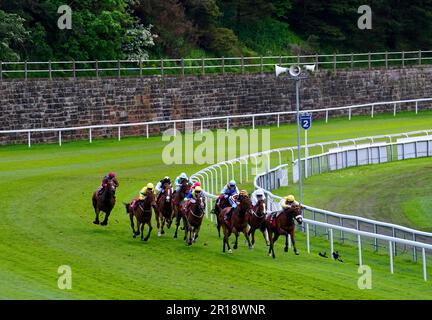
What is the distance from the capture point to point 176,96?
4834cm

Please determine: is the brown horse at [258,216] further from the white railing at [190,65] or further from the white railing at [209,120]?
the white railing at [190,65]

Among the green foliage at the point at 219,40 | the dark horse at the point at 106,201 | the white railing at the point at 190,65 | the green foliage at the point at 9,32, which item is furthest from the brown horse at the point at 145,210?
the green foliage at the point at 219,40

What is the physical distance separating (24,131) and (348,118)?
1705cm

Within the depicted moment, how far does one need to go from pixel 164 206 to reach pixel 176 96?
23599 mm

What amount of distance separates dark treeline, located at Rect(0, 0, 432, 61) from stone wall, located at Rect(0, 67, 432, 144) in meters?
2.28

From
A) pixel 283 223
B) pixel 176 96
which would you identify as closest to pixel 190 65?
pixel 176 96

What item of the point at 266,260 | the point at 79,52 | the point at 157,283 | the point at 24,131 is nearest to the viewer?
the point at 157,283

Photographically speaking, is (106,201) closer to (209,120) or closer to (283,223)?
(283,223)

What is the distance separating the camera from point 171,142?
44781 millimetres

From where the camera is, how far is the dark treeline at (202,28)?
4722 centimetres

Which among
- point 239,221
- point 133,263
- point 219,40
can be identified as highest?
point 219,40

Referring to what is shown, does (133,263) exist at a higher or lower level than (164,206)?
lower
